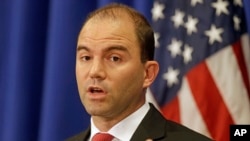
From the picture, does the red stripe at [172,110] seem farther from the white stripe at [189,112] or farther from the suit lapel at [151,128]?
the suit lapel at [151,128]

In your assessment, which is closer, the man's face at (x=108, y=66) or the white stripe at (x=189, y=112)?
the man's face at (x=108, y=66)

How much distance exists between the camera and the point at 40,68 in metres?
2.29

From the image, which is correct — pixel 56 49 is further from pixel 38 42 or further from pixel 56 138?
pixel 56 138

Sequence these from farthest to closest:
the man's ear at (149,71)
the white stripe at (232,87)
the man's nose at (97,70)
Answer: the white stripe at (232,87) < the man's ear at (149,71) < the man's nose at (97,70)

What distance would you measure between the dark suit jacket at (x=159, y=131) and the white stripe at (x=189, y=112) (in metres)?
0.50

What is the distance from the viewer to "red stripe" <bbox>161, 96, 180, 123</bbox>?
1863mm

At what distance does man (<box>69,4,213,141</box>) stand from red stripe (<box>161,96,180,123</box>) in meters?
0.51

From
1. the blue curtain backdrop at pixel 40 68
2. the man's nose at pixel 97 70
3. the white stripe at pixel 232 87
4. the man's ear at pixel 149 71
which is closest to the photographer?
the man's nose at pixel 97 70

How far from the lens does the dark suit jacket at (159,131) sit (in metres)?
1.27

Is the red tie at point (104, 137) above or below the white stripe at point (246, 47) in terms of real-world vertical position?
below

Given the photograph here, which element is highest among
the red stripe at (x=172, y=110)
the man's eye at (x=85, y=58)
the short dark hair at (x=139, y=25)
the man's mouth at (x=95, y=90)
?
the short dark hair at (x=139, y=25)

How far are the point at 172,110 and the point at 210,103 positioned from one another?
14 cm

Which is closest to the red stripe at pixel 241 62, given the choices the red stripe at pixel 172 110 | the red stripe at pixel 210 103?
the red stripe at pixel 210 103

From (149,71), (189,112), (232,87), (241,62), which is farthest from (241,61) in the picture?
(149,71)
